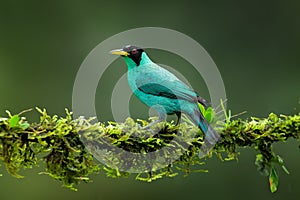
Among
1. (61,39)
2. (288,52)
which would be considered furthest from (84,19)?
(288,52)

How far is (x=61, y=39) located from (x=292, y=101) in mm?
3079

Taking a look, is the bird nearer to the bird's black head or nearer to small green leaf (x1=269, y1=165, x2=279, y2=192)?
the bird's black head

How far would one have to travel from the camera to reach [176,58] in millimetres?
7371

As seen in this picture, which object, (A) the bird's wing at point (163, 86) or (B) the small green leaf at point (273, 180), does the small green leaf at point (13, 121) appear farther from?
(B) the small green leaf at point (273, 180)

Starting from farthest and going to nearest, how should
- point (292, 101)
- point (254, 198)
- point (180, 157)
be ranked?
point (292, 101) < point (254, 198) < point (180, 157)

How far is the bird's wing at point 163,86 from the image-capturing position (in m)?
3.06

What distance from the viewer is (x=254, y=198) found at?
646cm

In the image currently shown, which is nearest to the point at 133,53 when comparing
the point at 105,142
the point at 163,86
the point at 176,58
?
the point at 163,86

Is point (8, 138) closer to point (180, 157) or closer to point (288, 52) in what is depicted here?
point (180, 157)

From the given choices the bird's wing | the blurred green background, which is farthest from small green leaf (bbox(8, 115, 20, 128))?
the blurred green background

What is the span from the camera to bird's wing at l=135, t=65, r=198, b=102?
10.0 ft

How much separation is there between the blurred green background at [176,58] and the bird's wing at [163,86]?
349 cm

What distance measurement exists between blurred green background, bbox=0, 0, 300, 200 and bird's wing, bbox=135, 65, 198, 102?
349cm

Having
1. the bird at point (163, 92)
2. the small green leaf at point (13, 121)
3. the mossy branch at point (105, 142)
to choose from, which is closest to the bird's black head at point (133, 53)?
the bird at point (163, 92)
